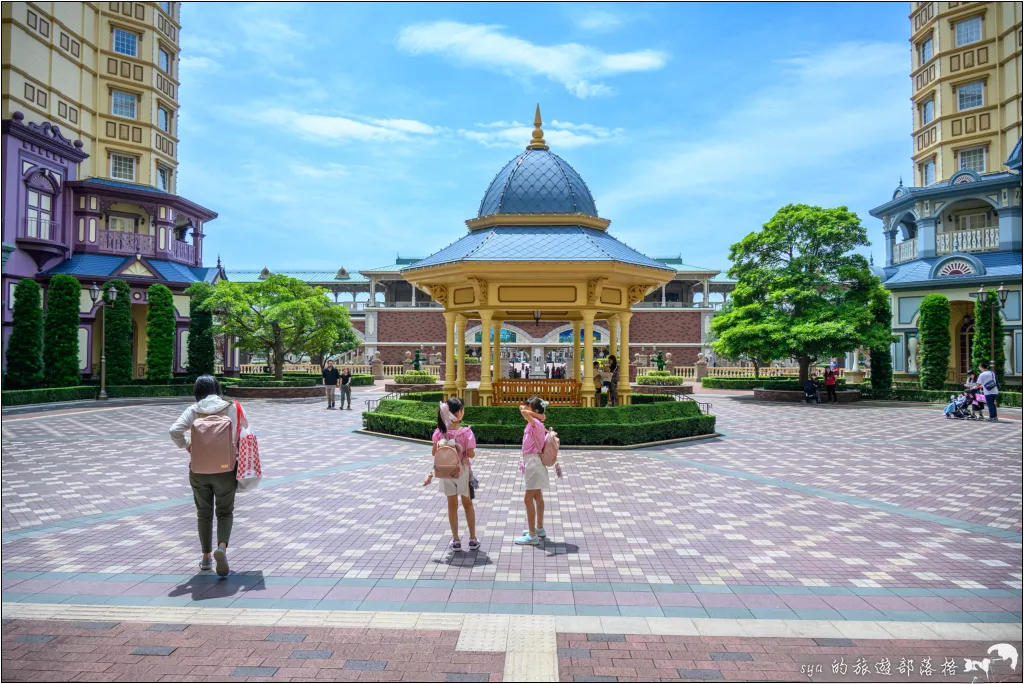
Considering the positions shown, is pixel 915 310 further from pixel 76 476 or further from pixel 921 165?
pixel 76 476

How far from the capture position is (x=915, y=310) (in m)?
34.1

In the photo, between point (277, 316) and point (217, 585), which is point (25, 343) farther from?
point (217, 585)

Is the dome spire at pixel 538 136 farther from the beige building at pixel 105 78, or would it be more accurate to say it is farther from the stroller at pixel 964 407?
the beige building at pixel 105 78

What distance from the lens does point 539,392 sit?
55.9 ft

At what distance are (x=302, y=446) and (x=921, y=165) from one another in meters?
40.6

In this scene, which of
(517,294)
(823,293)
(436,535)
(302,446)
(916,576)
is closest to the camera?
(916,576)

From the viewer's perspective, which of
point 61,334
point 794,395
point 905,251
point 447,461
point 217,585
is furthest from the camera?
point 905,251

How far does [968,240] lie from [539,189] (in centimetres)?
2865

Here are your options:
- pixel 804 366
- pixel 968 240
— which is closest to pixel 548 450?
pixel 804 366

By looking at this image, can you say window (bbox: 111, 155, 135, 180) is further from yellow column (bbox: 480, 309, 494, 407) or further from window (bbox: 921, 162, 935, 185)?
window (bbox: 921, 162, 935, 185)

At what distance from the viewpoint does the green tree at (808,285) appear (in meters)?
28.0

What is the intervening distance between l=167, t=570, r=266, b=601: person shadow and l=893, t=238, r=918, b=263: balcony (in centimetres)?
4035

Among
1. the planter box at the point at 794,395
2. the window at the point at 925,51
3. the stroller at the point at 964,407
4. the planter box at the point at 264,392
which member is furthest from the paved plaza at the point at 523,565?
the window at the point at 925,51

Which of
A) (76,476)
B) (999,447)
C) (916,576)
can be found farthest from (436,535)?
(999,447)
